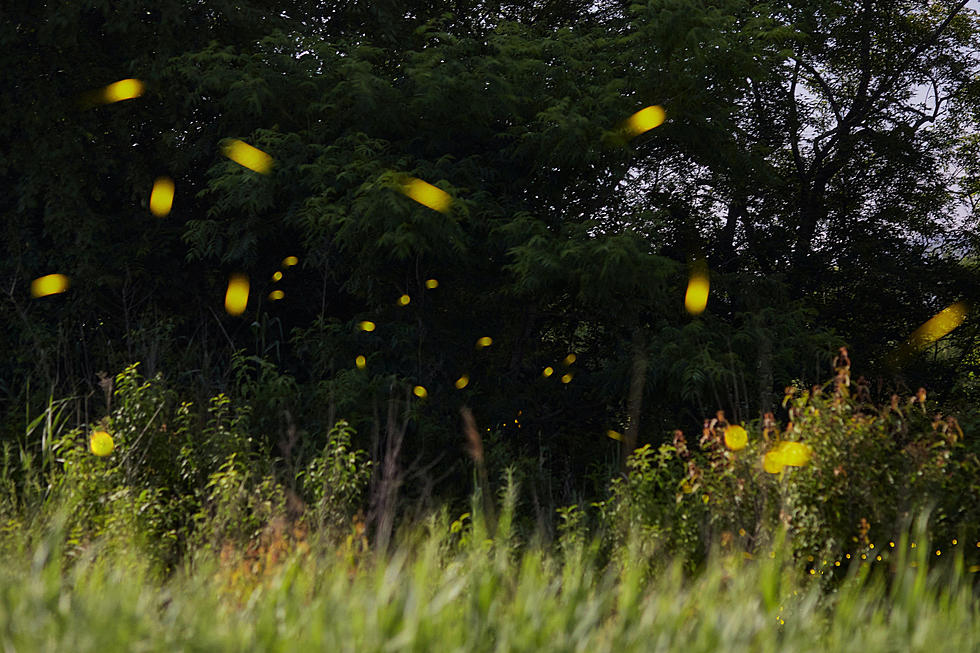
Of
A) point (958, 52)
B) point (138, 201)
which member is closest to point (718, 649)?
point (138, 201)

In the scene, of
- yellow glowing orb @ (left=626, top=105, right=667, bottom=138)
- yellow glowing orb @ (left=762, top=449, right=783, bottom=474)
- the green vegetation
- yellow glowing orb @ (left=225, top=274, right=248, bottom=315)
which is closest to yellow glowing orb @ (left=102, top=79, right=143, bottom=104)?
the green vegetation

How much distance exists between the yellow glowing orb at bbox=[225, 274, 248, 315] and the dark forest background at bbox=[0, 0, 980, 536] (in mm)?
86

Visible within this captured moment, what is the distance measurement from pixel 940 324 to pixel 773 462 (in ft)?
22.2

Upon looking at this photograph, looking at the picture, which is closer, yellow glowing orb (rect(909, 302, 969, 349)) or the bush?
the bush

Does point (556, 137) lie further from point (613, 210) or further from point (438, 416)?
point (438, 416)

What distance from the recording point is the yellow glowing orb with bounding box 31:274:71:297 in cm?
797

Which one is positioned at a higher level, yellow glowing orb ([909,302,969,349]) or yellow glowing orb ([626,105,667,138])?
yellow glowing orb ([626,105,667,138])

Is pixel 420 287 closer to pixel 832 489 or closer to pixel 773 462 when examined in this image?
pixel 773 462

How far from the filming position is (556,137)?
23.3 ft

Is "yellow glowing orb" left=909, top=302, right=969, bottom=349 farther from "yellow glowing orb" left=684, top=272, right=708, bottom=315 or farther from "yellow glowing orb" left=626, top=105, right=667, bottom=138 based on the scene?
"yellow glowing orb" left=626, top=105, right=667, bottom=138

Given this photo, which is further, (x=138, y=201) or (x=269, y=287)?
(x=138, y=201)

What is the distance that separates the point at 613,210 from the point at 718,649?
18.9 feet

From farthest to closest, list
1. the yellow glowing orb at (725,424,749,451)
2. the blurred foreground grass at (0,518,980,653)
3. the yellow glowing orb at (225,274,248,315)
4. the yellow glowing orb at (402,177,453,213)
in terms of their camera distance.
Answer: the yellow glowing orb at (225,274,248,315) < the yellow glowing orb at (402,177,453,213) < the yellow glowing orb at (725,424,749,451) < the blurred foreground grass at (0,518,980,653)

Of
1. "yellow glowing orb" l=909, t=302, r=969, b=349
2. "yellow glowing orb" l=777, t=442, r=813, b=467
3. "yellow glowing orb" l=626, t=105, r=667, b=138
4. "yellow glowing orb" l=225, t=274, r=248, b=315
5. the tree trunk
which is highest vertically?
"yellow glowing orb" l=626, t=105, r=667, b=138
